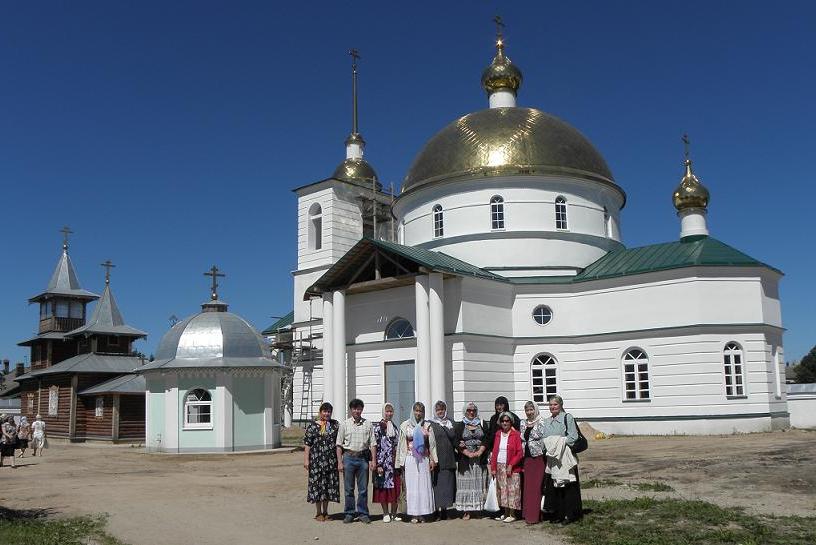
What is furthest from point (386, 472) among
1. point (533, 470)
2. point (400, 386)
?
point (400, 386)

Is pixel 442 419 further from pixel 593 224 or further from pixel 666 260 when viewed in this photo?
pixel 593 224

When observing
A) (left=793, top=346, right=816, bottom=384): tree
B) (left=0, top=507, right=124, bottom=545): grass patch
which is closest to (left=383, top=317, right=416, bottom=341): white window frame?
(left=0, top=507, right=124, bottom=545): grass patch

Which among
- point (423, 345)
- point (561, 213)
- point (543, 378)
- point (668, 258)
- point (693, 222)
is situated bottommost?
point (543, 378)

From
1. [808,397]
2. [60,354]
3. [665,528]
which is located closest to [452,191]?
[808,397]

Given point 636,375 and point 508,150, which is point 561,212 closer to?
point 508,150

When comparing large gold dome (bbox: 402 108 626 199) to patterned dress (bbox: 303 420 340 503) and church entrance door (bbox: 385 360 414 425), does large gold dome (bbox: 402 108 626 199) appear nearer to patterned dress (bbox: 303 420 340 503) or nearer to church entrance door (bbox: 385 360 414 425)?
church entrance door (bbox: 385 360 414 425)

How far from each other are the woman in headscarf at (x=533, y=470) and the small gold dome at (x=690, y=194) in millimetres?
20258

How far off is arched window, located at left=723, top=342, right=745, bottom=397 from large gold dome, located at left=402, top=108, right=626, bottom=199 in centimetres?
806

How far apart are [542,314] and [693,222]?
6.53m

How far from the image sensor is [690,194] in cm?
2791

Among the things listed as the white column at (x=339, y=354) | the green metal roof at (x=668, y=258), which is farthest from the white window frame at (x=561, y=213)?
the white column at (x=339, y=354)

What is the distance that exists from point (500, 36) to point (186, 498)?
85.2 ft

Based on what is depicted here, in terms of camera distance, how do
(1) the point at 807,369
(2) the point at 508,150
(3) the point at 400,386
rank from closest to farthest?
(3) the point at 400,386 → (2) the point at 508,150 → (1) the point at 807,369

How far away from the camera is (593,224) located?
28.7 m
